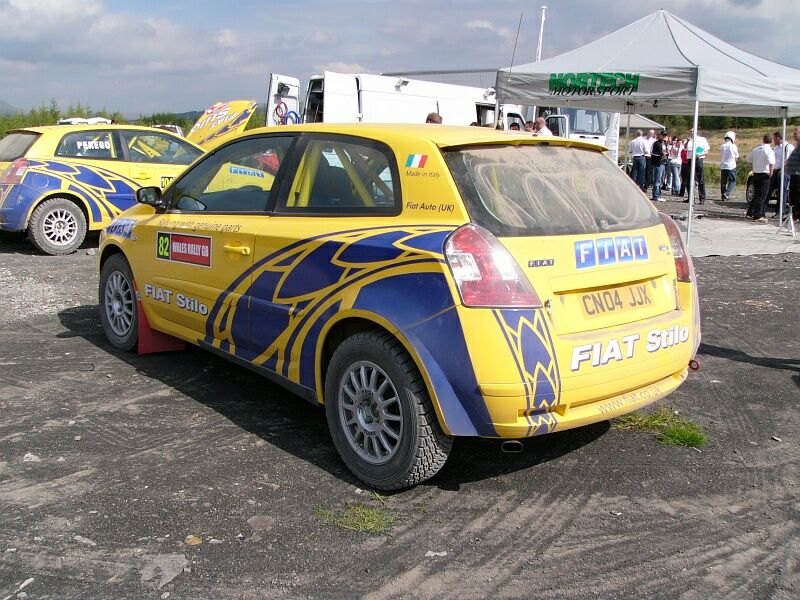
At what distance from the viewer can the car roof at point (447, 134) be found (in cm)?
366

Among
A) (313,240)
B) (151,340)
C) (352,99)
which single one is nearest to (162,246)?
(151,340)

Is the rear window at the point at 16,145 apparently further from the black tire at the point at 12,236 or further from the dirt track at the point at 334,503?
the dirt track at the point at 334,503

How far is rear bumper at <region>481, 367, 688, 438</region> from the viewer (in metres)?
3.15

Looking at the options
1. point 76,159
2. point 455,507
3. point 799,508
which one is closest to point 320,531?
point 455,507

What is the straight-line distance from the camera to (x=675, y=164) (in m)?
22.1

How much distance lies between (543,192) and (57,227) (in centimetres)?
862

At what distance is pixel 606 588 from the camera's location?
9.30ft

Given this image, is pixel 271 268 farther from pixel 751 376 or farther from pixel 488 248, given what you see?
pixel 751 376

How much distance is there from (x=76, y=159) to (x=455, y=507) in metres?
8.81

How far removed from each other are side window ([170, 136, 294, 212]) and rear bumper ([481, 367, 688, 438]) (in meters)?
1.92

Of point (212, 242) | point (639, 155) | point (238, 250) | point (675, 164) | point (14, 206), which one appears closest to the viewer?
point (238, 250)

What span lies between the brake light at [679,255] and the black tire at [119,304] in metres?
3.59

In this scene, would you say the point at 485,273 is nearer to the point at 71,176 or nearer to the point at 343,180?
the point at 343,180

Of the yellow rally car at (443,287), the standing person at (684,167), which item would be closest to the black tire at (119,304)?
the yellow rally car at (443,287)
